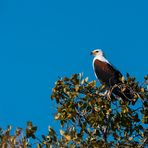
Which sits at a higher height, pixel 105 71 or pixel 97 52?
pixel 97 52

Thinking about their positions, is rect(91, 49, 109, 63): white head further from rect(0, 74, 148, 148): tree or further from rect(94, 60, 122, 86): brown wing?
rect(0, 74, 148, 148): tree

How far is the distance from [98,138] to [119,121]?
0.60 meters

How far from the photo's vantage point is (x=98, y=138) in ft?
27.0

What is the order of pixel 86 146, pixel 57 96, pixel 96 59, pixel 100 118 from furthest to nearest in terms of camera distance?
pixel 96 59 → pixel 57 96 → pixel 100 118 → pixel 86 146

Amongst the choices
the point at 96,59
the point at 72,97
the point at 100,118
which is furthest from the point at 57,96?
the point at 96,59

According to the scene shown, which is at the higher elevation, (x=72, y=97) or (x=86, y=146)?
(x=72, y=97)

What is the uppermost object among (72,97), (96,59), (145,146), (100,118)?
(96,59)

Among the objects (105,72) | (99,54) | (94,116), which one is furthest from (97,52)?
(94,116)

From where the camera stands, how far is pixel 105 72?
44.8 ft

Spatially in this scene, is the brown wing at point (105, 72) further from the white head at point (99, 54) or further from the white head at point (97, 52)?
the white head at point (97, 52)

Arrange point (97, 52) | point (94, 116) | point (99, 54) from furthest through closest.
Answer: point (97, 52), point (99, 54), point (94, 116)

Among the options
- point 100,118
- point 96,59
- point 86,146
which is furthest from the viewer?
point 96,59

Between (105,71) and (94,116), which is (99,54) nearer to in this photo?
(105,71)

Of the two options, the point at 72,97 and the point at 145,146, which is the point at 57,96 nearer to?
the point at 72,97
